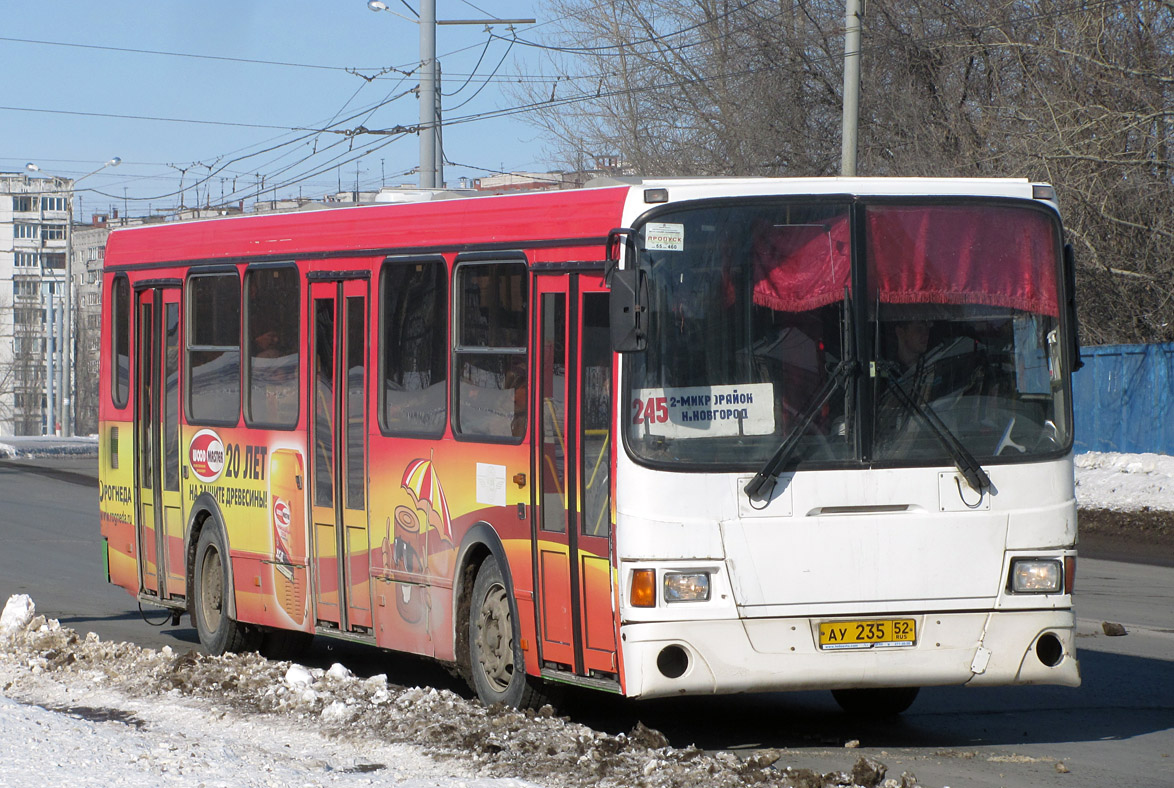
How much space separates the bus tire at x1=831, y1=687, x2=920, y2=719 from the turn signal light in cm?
193

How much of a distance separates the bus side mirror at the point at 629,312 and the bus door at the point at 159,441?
5594 mm

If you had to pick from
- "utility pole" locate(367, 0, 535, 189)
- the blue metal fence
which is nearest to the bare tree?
the blue metal fence

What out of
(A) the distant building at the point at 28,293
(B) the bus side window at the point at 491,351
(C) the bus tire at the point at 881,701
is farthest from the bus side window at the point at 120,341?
(A) the distant building at the point at 28,293

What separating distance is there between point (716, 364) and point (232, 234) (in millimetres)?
5059

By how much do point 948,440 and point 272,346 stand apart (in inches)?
194

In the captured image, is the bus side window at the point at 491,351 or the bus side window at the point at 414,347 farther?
the bus side window at the point at 414,347

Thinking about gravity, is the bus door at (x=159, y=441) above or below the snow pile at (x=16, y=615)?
above

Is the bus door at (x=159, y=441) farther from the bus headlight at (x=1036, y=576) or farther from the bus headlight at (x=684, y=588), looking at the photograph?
the bus headlight at (x=1036, y=576)

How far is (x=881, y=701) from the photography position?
28.7 ft

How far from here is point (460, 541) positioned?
8781 millimetres

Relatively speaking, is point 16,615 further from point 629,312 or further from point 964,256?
point 964,256

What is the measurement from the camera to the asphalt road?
7.39 metres

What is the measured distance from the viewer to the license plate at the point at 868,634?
735 centimetres

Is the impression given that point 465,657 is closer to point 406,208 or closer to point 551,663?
point 551,663
